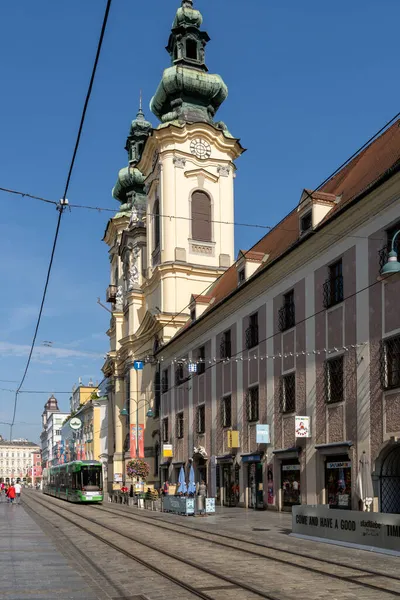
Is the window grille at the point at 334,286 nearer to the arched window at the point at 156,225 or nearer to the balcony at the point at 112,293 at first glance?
the arched window at the point at 156,225

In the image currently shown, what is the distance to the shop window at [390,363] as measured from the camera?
78.9ft

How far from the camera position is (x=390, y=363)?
24.5 metres

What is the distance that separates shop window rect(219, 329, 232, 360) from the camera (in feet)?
133

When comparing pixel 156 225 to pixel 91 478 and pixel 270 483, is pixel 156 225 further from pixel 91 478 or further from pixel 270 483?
pixel 270 483

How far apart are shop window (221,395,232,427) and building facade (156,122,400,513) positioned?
10 cm

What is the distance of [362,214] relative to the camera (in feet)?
86.7

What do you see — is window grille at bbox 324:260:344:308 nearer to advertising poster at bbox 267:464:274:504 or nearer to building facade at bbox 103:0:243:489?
advertising poster at bbox 267:464:274:504

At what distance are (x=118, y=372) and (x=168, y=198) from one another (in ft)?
65.4

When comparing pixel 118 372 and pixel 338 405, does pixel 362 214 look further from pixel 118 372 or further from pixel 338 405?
pixel 118 372

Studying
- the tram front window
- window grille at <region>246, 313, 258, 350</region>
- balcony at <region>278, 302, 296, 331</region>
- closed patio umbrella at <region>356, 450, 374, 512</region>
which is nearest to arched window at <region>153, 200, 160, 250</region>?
the tram front window

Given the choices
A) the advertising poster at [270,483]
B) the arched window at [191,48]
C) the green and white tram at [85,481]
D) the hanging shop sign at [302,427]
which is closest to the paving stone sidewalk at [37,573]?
the hanging shop sign at [302,427]

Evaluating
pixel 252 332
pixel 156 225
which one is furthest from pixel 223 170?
pixel 252 332

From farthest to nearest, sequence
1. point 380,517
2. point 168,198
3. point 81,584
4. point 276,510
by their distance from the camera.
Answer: point 168,198 → point 276,510 → point 380,517 → point 81,584

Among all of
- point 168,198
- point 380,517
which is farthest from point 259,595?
point 168,198
